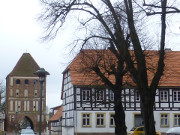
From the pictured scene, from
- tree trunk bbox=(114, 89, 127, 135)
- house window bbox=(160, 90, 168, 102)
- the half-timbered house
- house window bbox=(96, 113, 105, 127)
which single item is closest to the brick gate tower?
the half-timbered house

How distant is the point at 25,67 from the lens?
103375mm

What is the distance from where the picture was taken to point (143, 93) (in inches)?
598

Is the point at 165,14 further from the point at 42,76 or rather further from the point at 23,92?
the point at 23,92

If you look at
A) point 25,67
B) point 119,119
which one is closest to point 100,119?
point 119,119

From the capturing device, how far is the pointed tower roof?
102 metres

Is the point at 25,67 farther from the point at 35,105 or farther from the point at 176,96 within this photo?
the point at 176,96

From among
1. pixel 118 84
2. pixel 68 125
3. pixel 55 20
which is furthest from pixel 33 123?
pixel 55 20

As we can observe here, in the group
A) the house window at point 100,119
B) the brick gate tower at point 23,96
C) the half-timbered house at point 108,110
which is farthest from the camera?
the brick gate tower at point 23,96

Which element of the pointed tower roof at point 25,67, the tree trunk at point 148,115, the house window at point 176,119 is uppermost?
the pointed tower roof at point 25,67

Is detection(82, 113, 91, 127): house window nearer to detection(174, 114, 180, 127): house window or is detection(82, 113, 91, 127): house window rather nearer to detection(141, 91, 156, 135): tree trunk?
detection(174, 114, 180, 127): house window

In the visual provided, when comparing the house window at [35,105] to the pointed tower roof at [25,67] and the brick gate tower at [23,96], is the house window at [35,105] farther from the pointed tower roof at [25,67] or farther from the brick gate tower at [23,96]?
the pointed tower roof at [25,67]

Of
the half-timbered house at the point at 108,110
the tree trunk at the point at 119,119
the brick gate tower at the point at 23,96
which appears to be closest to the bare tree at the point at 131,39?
the tree trunk at the point at 119,119

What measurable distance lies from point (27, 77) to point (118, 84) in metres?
79.7

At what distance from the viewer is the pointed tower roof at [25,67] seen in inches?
4018
